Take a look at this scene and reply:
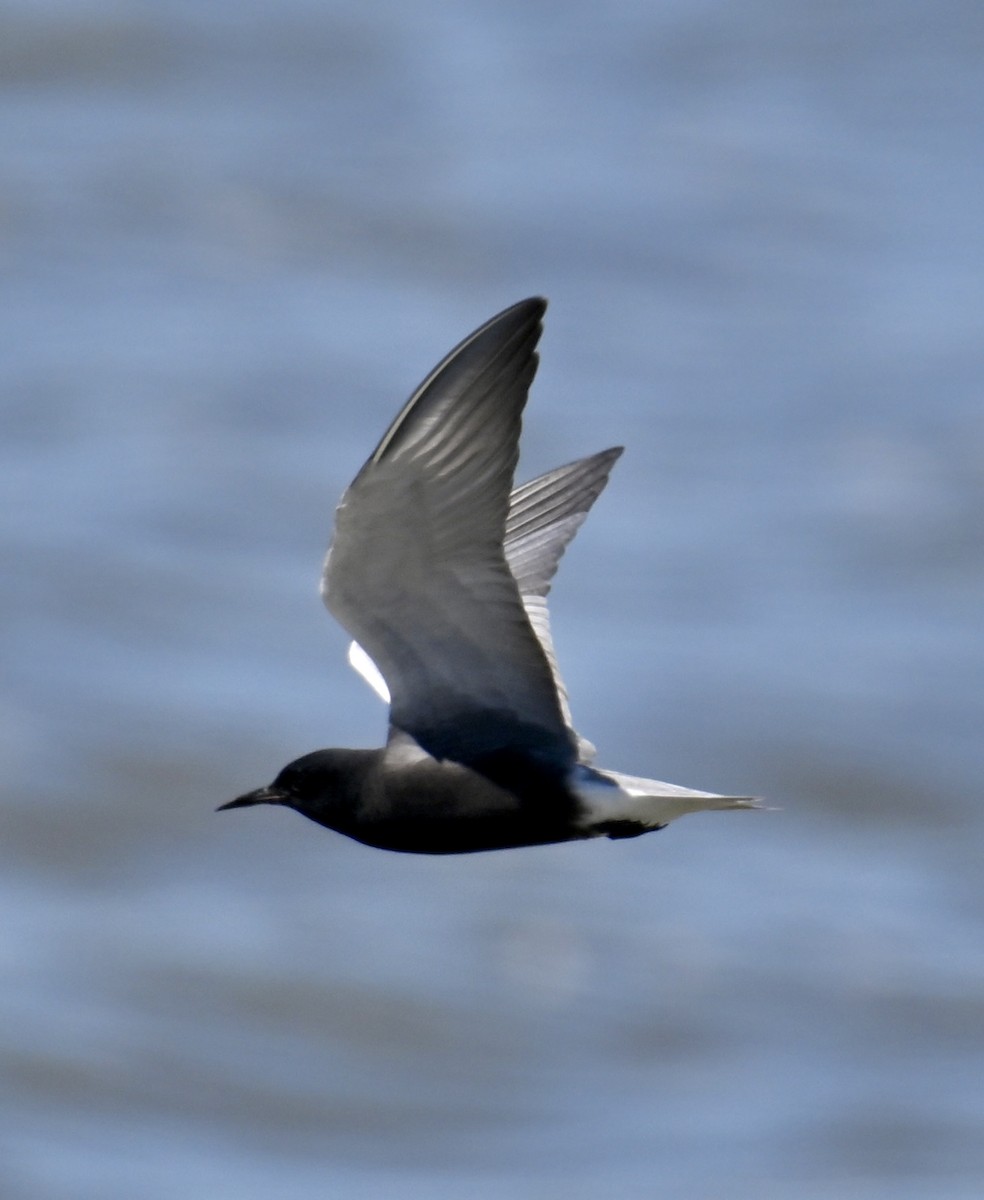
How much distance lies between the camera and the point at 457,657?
259 inches

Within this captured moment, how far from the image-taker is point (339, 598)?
21.6ft

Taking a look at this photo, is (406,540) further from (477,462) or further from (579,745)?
(579,745)

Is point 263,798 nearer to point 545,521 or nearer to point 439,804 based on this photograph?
point 439,804

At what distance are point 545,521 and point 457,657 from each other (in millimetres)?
1413

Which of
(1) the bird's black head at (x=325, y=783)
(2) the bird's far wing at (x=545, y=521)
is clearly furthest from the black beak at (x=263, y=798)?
(2) the bird's far wing at (x=545, y=521)

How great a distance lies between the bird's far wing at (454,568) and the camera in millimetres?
6062

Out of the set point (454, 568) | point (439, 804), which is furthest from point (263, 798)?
point (454, 568)

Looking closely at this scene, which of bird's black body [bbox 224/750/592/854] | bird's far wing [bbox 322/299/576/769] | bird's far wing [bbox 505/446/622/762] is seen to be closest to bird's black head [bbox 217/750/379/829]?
bird's black body [bbox 224/750/592/854]

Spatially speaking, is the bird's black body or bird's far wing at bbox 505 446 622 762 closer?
the bird's black body

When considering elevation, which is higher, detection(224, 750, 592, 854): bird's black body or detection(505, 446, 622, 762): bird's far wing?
detection(505, 446, 622, 762): bird's far wing

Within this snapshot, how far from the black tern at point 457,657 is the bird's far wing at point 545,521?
0.91 meters

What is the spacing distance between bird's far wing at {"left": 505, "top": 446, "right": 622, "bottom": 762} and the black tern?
91 centimetres

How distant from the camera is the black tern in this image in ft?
20.0

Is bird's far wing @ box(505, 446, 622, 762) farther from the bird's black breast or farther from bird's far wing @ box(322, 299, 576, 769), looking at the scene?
the bird's black breast
